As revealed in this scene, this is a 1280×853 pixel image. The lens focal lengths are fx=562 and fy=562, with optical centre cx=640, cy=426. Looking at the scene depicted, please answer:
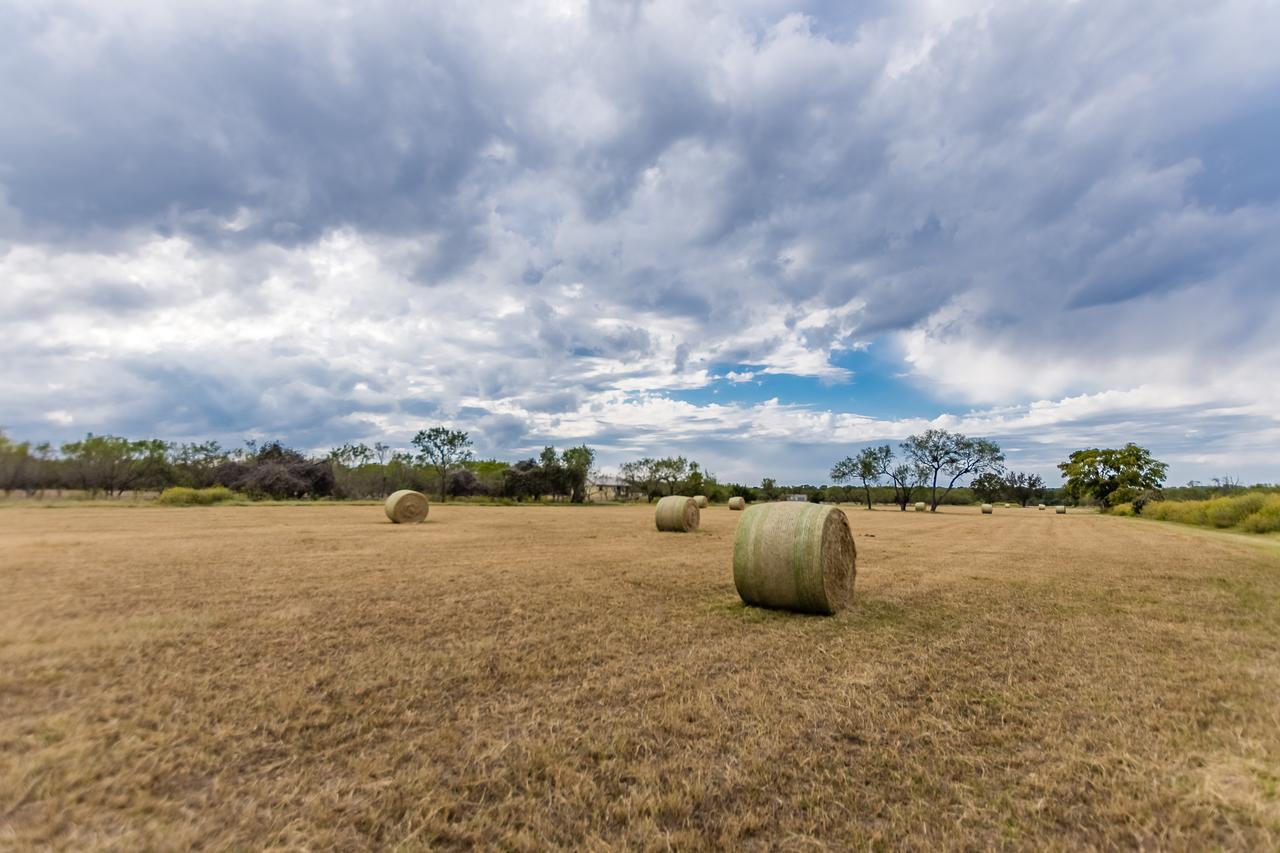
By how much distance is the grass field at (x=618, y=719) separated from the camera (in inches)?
111

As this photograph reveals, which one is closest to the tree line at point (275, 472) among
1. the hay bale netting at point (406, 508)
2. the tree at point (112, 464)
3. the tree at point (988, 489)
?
the tree at point (112, 464)

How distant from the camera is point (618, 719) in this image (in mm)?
3998

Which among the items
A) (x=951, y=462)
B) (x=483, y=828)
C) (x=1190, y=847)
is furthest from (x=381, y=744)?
(x=951, y=462)

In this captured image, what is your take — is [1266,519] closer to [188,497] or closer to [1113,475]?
[1113,475]

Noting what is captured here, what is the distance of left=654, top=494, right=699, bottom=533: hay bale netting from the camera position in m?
20.6

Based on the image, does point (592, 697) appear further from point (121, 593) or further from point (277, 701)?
point (121, 593)

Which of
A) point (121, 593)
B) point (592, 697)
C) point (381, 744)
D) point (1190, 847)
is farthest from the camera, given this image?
point (121, 593)

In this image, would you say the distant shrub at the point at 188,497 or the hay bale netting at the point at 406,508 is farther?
the distant shrub at the point at 188,497

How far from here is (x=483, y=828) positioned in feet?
9.00

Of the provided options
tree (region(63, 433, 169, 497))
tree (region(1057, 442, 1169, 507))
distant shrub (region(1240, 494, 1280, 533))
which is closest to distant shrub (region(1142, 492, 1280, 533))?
distant shrub (region(1240, 494, 1280, 533))

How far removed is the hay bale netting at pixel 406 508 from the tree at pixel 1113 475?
5864cm

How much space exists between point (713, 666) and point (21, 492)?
64.7 metres

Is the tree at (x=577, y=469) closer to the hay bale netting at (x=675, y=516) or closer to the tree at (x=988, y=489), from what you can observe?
the hay bale netting at (x=675, y=516)

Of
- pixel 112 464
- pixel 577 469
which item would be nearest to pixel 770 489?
pixel 577 469
